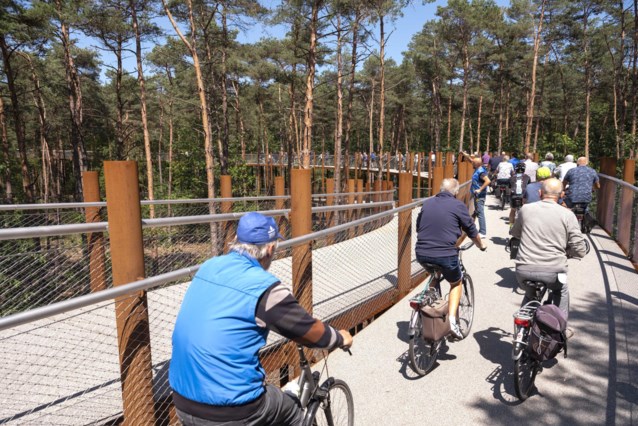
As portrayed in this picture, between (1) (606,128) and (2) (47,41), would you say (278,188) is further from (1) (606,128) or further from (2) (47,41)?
(1) (606,128)

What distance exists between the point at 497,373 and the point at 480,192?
5912mm

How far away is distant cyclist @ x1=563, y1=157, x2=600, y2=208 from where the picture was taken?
812 cm

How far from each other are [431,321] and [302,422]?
1.84 metres

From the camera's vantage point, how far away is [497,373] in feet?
12.6

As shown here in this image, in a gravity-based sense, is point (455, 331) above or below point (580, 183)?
below

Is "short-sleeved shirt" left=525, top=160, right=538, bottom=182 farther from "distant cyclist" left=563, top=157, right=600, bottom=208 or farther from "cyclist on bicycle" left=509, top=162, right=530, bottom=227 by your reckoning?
"distant cyclist" left=563, top=157, right=600, bottom=208

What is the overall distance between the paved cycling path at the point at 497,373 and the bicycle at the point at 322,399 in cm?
43

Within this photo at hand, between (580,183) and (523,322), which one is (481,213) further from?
(523,322)

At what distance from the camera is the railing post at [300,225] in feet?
12.3

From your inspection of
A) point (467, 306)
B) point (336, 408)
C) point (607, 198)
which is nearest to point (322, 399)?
point (336, 408)

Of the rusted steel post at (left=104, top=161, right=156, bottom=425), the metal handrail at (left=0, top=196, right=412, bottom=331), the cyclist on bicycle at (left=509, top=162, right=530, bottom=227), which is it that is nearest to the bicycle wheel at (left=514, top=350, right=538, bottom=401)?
the metal handrail at (left=0, top=196, right=412, bottom=331)

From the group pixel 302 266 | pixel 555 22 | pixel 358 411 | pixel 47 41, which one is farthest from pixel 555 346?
pixel 555 22

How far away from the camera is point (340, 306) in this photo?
495cm

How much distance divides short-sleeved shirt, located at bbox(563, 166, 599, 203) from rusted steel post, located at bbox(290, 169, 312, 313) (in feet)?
21.9
